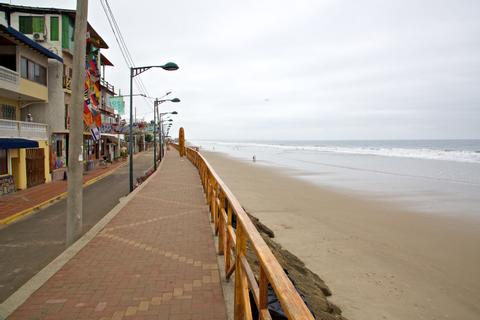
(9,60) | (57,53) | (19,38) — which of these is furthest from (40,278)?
(57,53)

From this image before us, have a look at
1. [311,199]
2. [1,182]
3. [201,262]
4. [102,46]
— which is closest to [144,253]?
[201,262]

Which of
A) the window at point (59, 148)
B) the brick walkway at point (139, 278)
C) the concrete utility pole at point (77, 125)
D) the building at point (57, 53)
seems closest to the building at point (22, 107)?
the building at point (57, 53)

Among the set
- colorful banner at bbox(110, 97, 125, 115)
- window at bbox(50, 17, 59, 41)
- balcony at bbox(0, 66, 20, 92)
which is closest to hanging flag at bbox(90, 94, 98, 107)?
balcony at bbox(0, 66, 20, 92)

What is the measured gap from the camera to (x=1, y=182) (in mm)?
14078

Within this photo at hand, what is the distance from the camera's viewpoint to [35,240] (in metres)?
8.05

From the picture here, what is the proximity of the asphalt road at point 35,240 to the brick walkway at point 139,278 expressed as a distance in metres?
1.39

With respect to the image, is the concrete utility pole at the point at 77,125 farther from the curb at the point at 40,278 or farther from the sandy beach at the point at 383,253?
the sandy beach at the point at 383,253

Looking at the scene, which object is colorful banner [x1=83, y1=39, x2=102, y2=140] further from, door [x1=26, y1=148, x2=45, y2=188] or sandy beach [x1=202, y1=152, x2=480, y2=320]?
door [x1=26, y1=148, x2=45, y2=188]

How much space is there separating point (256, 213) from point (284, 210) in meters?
1.42

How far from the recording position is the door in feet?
54.2

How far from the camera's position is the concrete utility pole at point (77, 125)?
546 cm

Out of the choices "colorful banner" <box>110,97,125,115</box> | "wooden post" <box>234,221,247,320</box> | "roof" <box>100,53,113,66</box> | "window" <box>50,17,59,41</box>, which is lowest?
"wooden post" <box>234,221,247,320</box>

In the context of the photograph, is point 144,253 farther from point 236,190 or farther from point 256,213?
point 236,190

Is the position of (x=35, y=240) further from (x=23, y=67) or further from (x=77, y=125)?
(x=23, y=67)
